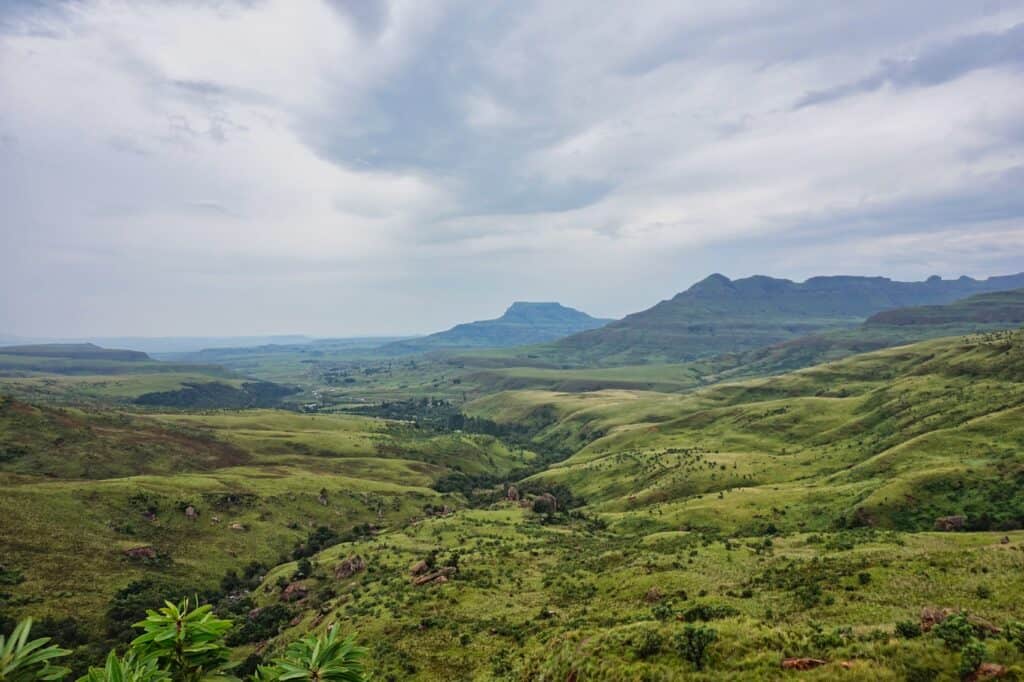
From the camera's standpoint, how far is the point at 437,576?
58969 millimetres

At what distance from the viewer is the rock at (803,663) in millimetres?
22797

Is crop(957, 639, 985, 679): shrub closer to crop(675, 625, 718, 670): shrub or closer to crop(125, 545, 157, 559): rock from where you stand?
crop(675, 625, 718, 670): shrub

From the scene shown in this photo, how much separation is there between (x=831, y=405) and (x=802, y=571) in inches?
4964

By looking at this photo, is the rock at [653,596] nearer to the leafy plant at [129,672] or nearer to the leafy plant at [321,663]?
the leafy plant at [321,663]

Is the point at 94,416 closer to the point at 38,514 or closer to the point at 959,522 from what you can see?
the point at 38,514

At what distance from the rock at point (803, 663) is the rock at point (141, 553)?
295 feet

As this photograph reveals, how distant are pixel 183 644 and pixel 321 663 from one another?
10.1 feet

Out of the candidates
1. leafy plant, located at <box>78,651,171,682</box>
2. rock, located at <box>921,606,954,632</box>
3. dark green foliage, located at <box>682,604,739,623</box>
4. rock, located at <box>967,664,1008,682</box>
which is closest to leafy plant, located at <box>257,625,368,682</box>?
leafy plant, located at <box>78,651,171,682</box>

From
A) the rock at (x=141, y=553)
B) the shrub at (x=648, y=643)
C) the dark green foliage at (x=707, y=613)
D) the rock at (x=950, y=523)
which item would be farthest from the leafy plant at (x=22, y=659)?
the rock at (x=141, y=553)

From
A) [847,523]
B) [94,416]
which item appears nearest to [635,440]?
[847,523]

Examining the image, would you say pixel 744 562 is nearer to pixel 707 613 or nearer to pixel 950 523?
pixel 707 613

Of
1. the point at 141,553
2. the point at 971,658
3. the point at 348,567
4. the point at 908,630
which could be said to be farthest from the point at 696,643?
the point at 141,553

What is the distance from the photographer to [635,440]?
569ft

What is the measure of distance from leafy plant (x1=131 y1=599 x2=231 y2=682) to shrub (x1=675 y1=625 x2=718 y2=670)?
2362 cm
